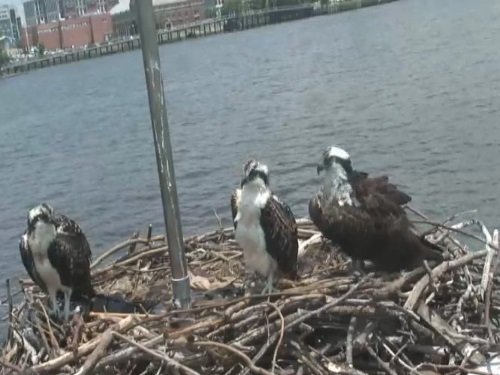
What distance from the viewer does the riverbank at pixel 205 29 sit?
345 feet

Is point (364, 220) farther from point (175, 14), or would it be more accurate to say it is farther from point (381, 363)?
point (175, 14)

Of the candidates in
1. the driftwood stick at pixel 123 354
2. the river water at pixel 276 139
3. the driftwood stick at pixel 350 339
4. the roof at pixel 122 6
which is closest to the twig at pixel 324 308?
the driftwood stick at pixel 350 339

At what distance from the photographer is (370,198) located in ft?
19.7

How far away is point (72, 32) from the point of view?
405 feet

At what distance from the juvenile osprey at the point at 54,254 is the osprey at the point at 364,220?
5.67 ft

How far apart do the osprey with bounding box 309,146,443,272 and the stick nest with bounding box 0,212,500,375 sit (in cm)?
26

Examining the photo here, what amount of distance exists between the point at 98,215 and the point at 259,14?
10462cm

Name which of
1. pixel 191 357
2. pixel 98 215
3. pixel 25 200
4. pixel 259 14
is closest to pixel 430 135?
pixel 98 215

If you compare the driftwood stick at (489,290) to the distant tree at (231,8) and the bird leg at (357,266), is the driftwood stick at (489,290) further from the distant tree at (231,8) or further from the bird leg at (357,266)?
the distant tree at (231,8)

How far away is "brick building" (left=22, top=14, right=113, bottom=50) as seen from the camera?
114 meters

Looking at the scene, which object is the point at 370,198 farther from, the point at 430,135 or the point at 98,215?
the point at 430,135

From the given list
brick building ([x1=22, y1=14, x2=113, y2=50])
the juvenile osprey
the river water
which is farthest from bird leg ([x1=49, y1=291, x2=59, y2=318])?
brick building ([x1=22, y1=14, x2=113, y2=50])

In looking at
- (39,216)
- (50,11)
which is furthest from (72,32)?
(39,216)

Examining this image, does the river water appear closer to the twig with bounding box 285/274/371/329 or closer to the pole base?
the pole base
